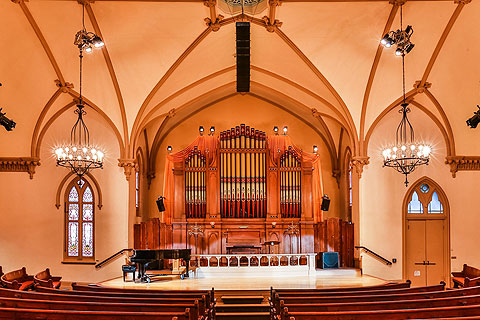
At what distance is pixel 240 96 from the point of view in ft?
64.0

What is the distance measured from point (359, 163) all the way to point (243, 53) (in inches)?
246

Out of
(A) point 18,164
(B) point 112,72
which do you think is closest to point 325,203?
(B) point 112,72

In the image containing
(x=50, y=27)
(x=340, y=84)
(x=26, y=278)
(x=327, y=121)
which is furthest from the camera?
(x=327, y=121)

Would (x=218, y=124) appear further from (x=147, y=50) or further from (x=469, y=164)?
(x=469, y=164)

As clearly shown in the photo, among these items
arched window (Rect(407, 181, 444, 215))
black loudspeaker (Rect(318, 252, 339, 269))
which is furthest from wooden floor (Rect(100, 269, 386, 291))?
arched window (Rect(407, 181, 444, 215))

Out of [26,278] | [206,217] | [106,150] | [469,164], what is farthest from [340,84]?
[26,278]

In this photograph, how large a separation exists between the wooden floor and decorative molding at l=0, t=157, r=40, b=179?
4969 millimetres

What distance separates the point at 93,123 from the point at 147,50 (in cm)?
447

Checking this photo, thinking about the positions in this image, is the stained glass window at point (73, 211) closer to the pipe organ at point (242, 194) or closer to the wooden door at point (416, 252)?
the pipe organ at point (242, 194)

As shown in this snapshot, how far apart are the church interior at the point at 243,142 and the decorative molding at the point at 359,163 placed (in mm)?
45

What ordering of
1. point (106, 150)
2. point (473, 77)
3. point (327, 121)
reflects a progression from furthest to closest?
point (327, 121) → point (106, 150) → point (473, 77)

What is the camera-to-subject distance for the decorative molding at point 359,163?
1593 cm

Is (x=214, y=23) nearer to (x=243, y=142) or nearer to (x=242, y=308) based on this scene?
(x=243, y=142)

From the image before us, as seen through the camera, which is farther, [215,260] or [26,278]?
[215,260]
